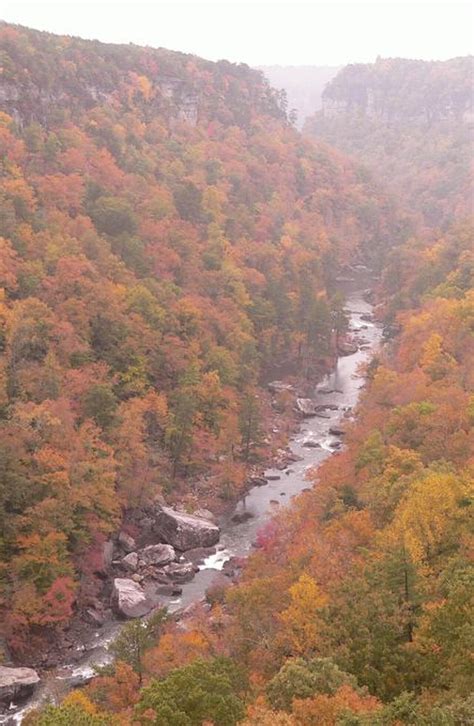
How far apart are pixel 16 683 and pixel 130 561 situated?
1437 cm

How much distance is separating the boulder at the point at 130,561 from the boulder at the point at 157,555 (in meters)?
0.52

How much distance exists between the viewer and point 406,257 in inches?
4727

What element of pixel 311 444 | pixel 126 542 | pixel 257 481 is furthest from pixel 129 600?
pixel 311 444

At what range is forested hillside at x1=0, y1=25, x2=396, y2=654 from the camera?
5197 cm

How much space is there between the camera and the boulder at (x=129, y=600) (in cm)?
4922

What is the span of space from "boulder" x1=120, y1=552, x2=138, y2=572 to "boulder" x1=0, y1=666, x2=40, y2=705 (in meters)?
12.2

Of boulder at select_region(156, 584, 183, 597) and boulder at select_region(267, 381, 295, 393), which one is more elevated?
boulder at select_region(267, 381, 295, 393)

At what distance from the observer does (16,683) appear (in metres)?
41.7

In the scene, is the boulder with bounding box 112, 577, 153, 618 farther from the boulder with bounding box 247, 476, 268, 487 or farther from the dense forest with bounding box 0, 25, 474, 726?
the boulder with bounding box 247, 476, 268, 487

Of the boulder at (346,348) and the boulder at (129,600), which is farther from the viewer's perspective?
the boulder at (346,348)

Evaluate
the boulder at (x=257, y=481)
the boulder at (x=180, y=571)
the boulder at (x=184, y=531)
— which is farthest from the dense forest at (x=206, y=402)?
the boulder at (x=180, y=571)

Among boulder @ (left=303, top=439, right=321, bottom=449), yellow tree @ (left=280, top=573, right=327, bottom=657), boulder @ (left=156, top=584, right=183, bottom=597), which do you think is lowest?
boulder @ (left=156, top=584, right=183, bottom=597)

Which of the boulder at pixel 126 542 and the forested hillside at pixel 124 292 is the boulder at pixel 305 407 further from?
the boulder at pixel 126 542

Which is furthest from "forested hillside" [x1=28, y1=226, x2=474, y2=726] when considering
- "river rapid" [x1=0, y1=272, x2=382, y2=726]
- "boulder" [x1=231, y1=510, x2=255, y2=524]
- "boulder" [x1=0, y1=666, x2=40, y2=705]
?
"boulder" [x1=0, y1=666, x2=40, y2=705]
